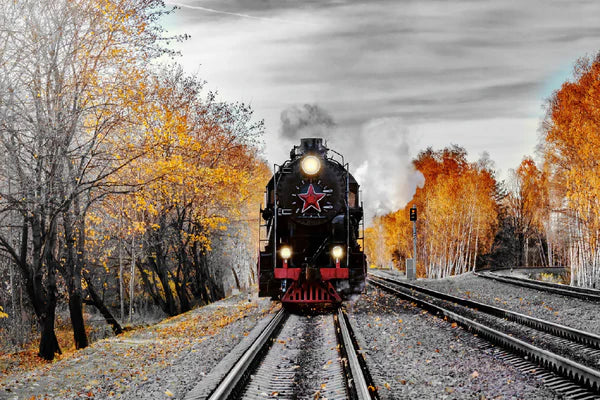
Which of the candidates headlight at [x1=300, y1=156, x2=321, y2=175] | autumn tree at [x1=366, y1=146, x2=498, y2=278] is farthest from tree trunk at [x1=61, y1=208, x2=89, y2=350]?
autumn tree at [x1=366, y1=146, x2=498, y2=278]

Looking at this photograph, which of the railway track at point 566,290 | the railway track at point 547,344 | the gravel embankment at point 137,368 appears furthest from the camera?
the railway track at point 566,290

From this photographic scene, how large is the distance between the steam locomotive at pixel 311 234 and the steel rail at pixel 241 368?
347 cm

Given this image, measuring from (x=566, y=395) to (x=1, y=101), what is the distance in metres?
10.3

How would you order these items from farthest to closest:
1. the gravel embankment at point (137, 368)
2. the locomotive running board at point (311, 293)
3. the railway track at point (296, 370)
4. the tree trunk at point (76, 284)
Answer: the tree trunk at point (76, 284)
the locomotive running board at point (311, 293)
the gravel embankment at point (137, 368)
the railway track at point (296, 370)

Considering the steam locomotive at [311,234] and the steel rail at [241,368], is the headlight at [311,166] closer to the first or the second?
the steam locomotive at [311,234]

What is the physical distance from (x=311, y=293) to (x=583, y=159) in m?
14.6

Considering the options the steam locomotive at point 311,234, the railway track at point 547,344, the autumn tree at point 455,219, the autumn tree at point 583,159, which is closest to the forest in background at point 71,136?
the steam locomotive at point 311,234

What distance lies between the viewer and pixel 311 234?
14633 millimetres

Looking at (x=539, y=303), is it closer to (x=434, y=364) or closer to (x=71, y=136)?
(x=434, y=364)

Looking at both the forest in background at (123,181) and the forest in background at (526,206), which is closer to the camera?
the forest in background at (123,181)

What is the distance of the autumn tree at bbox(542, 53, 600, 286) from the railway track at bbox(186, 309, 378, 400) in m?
15.7

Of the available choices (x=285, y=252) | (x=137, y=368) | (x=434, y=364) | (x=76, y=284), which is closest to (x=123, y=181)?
(x=76, y=284)

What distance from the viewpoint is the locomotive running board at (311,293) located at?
45.7ft

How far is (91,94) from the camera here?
13.7 metres
